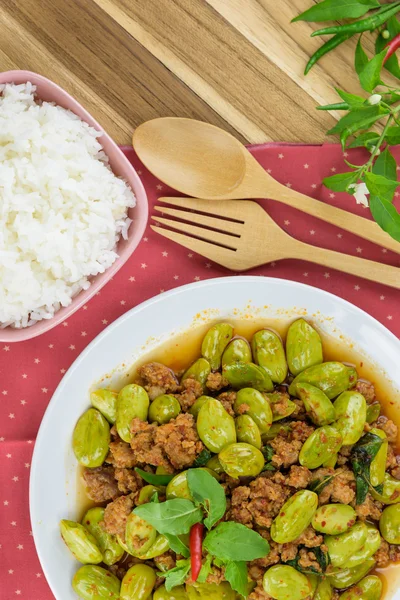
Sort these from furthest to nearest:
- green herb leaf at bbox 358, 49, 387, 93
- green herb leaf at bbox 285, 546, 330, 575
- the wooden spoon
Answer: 1. the wooden spoon
2. green herb leaf at bbox 285, 546, 330, 575
3. green herb leaf at bbox 358, 49, 387, 93

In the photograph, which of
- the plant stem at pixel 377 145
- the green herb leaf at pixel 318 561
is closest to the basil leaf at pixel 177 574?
the green herb leaf at pixel 318 561

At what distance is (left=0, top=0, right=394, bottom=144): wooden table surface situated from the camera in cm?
144

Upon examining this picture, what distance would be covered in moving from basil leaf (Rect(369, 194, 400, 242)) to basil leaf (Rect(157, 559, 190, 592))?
83 centimetres

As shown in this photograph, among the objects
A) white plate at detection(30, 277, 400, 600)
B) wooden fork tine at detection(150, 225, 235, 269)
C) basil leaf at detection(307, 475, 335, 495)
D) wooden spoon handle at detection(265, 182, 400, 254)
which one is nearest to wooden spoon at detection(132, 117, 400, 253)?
wooden spoon handle at detection(265, 182, 400, 254)

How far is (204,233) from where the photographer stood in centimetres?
144

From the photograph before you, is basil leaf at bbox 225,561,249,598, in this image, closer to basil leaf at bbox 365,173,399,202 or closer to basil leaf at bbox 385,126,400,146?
basil leaf at bbox 365,173,399,202

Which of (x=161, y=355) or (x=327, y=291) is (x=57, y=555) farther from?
(x=327, y=291)

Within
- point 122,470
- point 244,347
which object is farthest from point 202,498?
point 244,347

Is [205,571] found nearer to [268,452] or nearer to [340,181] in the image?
[268,452]

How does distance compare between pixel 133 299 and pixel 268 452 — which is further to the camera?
pixel 133 299

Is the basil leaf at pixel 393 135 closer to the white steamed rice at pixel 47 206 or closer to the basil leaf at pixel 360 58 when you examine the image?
the basil leaf at pixel 360 58

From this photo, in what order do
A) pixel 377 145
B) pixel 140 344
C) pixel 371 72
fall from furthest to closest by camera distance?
pixel 140 344, pixel 377 145, pixel 371 72

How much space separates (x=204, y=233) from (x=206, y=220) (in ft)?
0.10

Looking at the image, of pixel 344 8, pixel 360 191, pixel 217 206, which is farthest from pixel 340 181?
pixel 344 8
